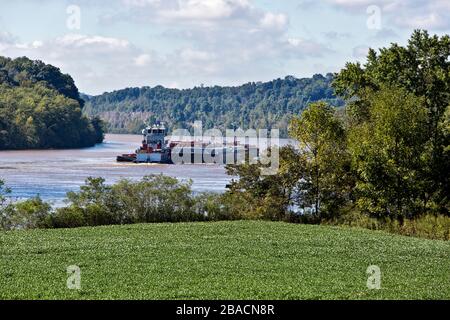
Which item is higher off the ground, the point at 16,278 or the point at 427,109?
the point at 427,109

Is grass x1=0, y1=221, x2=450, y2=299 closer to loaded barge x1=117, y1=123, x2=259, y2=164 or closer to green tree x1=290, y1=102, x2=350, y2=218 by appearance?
green tree x1=290, y1=102, x2=350, y2=218

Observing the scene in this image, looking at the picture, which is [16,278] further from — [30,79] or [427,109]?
[30,79]

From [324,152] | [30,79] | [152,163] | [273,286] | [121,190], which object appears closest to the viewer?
[273,286]

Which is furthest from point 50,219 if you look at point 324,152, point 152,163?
point 152,163

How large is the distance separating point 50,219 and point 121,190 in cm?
393

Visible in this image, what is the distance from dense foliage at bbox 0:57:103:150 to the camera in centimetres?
12256

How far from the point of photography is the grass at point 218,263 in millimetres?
18406

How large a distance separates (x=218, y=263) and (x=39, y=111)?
11047cm

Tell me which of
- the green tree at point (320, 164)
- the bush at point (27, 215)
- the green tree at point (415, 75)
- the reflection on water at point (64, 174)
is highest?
the green tree at point (415, 75)

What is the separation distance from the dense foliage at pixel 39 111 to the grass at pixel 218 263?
9194 centimetres

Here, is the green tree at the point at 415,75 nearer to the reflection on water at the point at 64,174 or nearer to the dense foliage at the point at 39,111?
the reflection on water at the point at 64,174

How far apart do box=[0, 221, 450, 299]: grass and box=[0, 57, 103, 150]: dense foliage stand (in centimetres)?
9194

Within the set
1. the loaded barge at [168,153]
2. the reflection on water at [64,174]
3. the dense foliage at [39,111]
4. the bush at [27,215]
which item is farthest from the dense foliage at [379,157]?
the dense foliage at [39,111]
